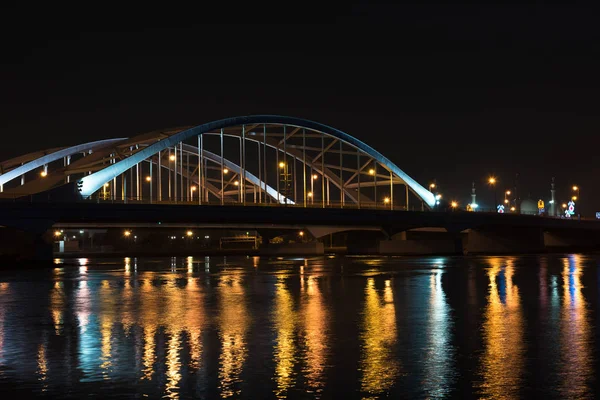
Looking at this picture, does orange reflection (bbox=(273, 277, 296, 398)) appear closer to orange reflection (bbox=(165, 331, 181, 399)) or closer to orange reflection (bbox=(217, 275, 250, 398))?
orange reflection (bbox=(217, 275, 250, 398))

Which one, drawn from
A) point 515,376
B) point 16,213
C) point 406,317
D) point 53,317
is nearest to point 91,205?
point 16,213

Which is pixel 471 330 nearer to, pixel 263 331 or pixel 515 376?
pixel 263 331

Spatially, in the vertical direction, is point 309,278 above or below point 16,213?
below

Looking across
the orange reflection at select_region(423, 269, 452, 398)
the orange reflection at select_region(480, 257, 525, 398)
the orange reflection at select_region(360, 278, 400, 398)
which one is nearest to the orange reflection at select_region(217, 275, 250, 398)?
the orange reflection at select_region(360, 278, 400, 398)

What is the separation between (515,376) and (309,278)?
30390mm

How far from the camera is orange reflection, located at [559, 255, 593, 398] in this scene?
13619mm

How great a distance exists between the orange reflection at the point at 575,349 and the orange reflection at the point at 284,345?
424cm

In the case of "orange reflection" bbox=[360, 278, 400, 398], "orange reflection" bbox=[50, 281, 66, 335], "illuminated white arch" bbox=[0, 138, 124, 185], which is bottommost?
"orange reflection" bbox=[360, 278, 400, 398]

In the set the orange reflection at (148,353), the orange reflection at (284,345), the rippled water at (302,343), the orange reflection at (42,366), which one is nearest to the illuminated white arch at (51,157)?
the rippled water at (302,343)

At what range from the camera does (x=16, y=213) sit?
204ft

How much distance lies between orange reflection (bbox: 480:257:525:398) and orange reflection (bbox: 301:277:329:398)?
2.67m

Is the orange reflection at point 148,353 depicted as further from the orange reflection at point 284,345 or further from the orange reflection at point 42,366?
the orange reflection at point 284,345

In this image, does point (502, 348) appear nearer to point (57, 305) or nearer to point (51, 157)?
point (57, 305)

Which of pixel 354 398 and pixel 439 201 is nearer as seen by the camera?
pixel 354 398
